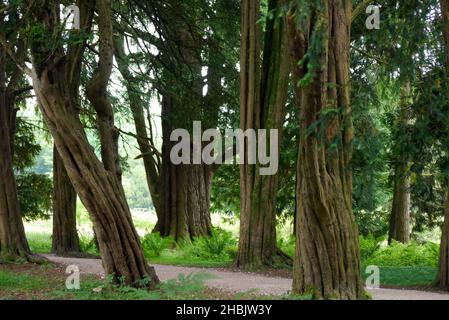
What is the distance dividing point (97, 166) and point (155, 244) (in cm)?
1017

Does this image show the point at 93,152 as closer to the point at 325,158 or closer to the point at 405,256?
the point at 325,158

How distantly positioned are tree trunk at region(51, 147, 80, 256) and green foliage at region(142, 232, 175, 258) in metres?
1.90

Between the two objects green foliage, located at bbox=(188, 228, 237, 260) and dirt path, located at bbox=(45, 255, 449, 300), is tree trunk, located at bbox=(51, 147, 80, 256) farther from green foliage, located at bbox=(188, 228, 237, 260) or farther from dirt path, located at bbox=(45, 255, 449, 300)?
dirt path, located at bbox=(45, 255, 449, 300)

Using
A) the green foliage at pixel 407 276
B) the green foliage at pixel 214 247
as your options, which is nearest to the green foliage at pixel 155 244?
the green foliage at pixel 214 247

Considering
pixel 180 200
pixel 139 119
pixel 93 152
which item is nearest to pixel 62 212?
pixel 180 200

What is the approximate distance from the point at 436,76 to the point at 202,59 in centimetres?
911

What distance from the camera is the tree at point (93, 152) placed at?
38.6 feet

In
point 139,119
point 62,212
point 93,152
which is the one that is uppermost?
point 139,119

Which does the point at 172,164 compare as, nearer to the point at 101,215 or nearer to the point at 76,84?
the point at 76,84

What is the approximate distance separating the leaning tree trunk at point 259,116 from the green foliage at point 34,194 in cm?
896

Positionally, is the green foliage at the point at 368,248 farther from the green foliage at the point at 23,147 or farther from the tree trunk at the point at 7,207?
the green foliage at the point at 23,147

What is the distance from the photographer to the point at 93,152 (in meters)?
12.0
